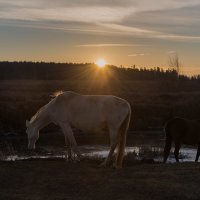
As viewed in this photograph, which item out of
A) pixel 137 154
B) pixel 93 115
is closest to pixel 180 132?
pixel 137 154

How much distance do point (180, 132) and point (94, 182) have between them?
666 cm

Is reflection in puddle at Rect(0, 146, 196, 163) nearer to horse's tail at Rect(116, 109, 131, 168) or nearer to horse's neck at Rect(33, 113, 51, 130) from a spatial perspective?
horse's neck at Rect(33, 113, 51, 130)

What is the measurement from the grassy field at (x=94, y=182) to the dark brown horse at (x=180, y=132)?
3757mm

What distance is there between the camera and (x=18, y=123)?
34.8 metres

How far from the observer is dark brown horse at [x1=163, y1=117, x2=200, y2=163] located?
51.8 ft

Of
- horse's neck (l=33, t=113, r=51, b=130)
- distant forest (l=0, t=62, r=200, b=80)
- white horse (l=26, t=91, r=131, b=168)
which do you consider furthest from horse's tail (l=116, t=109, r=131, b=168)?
distant forest (l=0, t=62, r=200, b=80)

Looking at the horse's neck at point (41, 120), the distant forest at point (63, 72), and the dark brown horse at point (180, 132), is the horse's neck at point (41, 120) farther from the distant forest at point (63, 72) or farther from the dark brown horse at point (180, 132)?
the distant forest at point (63, 72)

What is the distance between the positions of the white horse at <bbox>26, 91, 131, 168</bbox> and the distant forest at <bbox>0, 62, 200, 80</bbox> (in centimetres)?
12314

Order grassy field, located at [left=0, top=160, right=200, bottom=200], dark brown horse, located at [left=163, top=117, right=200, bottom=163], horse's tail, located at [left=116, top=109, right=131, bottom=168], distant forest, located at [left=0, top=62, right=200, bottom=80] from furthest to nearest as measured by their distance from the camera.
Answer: distant forest, located at [left=0, top=62, right=200, bottom=80]
dark brown horse, located at [left=163, top=117, right=200, bottom=163]
horse's tail, located at [left=116, top=109, right=131, bottom=168]
grassy field, located at [left=0, top=160, right=200, bottom=200]

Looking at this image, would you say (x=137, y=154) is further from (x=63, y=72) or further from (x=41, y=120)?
(x=63, y=72)

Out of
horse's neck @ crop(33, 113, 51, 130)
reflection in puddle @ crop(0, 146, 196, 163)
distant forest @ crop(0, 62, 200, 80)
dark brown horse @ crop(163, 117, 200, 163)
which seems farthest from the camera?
distant forest @ crop(0, 62, 200, 80)

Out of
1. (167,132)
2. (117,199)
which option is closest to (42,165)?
(117,199)

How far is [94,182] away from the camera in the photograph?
9.93m

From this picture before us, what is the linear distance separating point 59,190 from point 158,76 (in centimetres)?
14325
